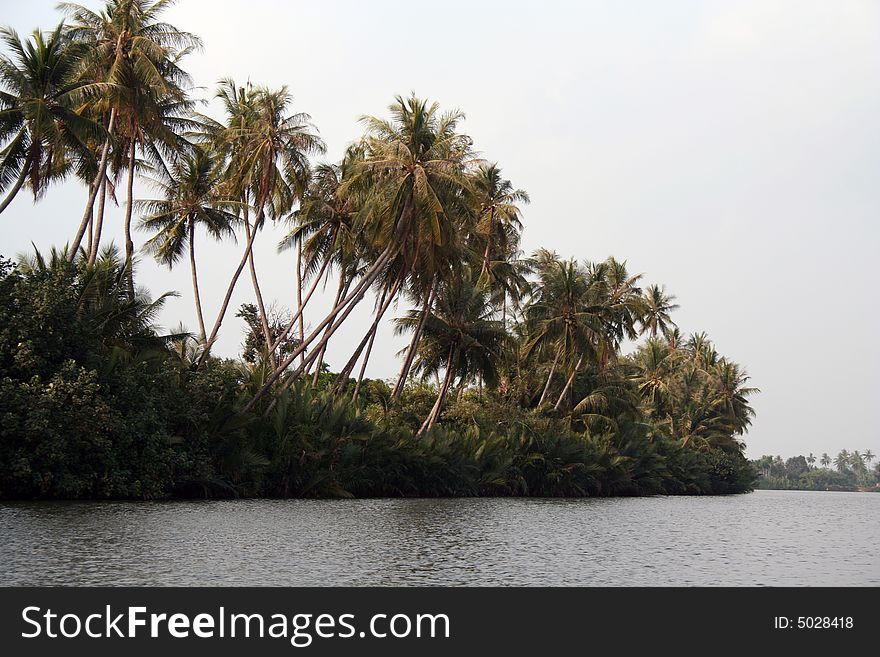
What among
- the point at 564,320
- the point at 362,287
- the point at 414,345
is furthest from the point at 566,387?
the point at 362,287

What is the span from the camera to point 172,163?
1171 inches

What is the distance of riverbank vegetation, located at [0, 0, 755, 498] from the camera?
60.4 ft

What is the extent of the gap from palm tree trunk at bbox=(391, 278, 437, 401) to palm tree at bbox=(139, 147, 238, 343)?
7.68 m

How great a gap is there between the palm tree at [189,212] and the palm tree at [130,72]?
158 inches

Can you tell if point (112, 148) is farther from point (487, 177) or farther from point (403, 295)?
point (487, 177)

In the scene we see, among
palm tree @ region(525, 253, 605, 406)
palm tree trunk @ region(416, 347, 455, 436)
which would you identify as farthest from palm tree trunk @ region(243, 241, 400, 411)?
palm tree @ region(525, 253, 605, 406)

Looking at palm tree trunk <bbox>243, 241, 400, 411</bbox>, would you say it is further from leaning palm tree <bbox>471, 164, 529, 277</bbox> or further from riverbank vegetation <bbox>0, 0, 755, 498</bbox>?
leaning palm tree <bbox>471, 164, 529, 277</bbox>

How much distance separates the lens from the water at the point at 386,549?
8.55m

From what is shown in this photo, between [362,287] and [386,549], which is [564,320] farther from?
[386,549]

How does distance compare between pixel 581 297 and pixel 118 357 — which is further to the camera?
pixel 581 297

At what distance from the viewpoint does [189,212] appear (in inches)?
1303

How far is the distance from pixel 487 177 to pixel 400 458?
19.4 metres

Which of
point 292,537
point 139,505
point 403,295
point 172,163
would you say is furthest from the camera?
point 403,295
